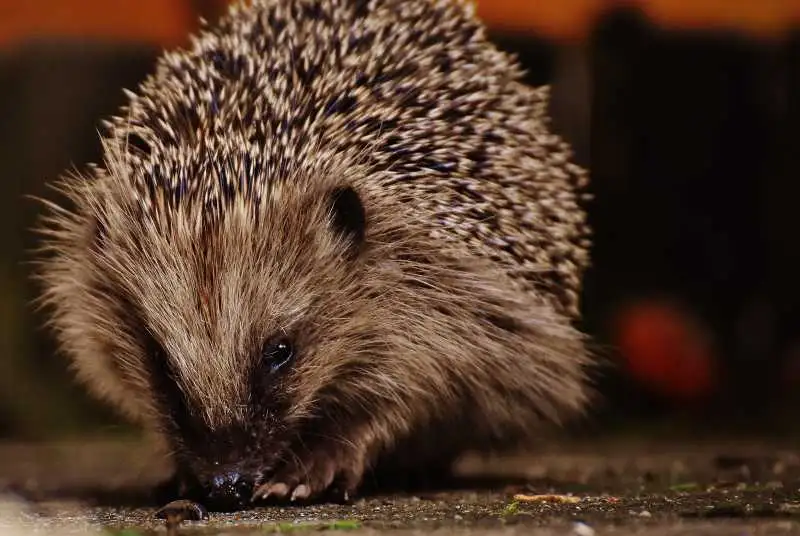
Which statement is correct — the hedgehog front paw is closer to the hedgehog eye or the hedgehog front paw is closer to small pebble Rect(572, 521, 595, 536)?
the hedgehog eye

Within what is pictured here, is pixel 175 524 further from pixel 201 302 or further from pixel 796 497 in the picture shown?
pixel 796 497

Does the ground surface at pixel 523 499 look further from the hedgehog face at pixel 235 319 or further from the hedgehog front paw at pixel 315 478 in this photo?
the hedgehog face at pixel 235 319

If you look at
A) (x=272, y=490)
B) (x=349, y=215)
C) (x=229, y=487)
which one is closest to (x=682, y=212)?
(x=349, y=215)

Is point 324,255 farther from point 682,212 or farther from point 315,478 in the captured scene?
point 682,212

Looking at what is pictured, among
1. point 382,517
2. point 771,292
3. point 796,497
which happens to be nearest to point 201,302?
point 382,517

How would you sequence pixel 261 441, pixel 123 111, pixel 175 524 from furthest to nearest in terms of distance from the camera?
pixel 123 111 < pixel 261 441 < pixel 175 524

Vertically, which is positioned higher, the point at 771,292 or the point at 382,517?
the point at 771,292

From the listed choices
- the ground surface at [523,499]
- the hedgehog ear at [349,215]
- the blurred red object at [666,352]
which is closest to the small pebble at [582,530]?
the ground surface at [523,499]
